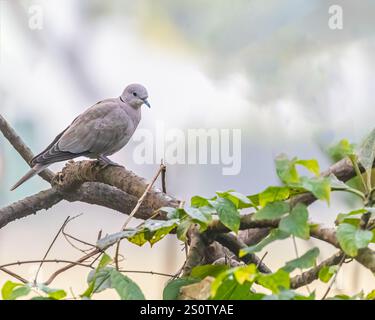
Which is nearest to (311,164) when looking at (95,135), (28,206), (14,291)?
(14,291)

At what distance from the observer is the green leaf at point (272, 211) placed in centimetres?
47

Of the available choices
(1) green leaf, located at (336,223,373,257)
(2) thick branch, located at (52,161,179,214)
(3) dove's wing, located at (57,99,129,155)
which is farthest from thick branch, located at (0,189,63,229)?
(1) green leaf, located at (336,223,373,257)

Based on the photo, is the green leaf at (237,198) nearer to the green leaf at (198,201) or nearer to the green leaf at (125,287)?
the green leaf at (198,201)

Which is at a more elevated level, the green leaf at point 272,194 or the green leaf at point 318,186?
the green leaf at point 318,186

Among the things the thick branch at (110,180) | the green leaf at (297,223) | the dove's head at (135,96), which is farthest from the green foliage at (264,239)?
the dove's head at (135,96)

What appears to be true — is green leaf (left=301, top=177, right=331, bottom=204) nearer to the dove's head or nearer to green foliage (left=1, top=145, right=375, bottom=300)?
green foliage (left=1, top=145, right=375, bottom=300)

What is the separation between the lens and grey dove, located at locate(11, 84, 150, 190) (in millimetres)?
1523

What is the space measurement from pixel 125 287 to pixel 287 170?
17 centimetres

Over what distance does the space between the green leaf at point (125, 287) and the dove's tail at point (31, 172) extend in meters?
1.02

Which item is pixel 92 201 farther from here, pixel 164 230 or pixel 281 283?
pixel 281 283

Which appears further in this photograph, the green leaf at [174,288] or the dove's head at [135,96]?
the dove's head at [135,96]

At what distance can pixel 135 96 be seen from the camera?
1.77 m

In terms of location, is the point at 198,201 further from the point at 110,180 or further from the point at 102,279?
the point at 110,180
